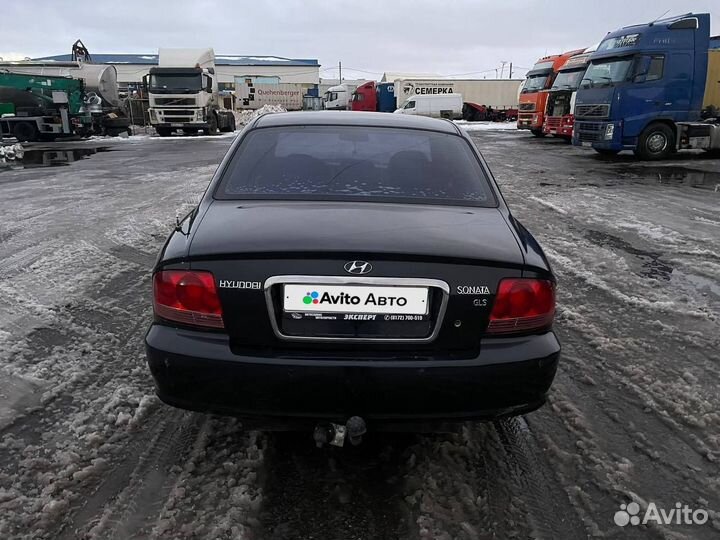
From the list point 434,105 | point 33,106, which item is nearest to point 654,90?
point 33,106

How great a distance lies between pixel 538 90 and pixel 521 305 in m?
26.0

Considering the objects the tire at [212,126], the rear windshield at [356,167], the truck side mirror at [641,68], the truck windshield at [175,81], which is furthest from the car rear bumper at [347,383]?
the tire at [212,126]

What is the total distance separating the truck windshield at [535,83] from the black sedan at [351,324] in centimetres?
2563

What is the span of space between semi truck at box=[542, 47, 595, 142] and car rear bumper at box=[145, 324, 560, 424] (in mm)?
20925

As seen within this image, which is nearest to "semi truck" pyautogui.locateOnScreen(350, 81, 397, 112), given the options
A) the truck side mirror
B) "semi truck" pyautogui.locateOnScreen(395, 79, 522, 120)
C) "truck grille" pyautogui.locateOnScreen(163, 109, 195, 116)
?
"semi truck" pyautogui.locateOnScreen(395, 79, 522, 120)

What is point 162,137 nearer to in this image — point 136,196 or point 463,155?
point 136,196

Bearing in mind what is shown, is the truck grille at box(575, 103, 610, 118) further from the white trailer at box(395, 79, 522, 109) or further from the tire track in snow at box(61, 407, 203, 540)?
the white trailer at box(395, 79, 522, 109)

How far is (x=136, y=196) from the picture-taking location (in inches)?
374

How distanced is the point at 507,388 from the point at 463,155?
1529 millimetres

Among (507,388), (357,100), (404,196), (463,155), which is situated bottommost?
(507,388)

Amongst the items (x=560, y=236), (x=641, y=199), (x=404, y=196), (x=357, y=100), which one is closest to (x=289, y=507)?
(x=404, y=196)

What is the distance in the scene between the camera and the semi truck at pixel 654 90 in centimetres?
1467

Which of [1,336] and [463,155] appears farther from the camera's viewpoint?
[1,336]

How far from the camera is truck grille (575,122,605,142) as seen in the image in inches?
605
